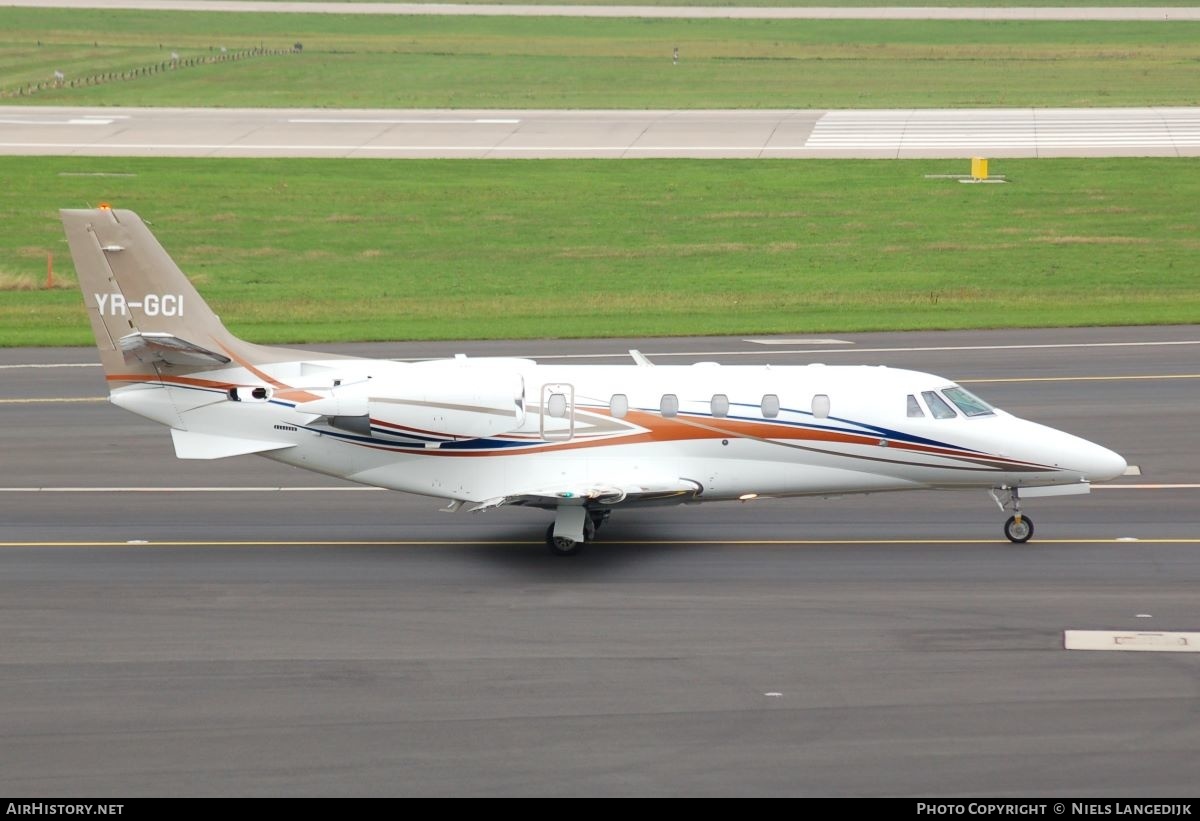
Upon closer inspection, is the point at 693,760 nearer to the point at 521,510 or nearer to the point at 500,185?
the point at 521,510

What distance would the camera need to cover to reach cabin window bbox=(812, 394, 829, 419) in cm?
2455

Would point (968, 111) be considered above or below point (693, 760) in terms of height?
above

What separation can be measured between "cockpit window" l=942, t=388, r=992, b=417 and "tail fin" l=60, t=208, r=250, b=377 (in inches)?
437

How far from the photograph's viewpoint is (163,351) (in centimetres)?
2483

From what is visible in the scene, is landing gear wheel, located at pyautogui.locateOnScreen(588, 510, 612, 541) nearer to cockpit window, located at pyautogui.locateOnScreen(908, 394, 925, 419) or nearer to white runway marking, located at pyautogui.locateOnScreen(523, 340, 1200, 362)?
cockpit window, located at pyautogui.locateOnScreen(908, 394, 925, 419)

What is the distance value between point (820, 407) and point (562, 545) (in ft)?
14.6

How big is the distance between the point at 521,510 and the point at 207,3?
107 metres

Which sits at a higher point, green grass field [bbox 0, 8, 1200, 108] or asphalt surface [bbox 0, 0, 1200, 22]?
asphalt surface [bbox 0, 0, 1200, 22]

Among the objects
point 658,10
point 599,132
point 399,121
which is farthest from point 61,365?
point 658,10

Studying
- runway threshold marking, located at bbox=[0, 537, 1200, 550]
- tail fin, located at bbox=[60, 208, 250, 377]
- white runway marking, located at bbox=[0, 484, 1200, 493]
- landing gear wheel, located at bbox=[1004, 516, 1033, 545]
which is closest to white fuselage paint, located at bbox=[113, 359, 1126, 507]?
landing gear wheel, located at bbox=[1004, 516, 1033, 545]

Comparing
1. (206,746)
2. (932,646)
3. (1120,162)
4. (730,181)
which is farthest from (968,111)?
(206,746)

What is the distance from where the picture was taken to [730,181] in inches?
2440

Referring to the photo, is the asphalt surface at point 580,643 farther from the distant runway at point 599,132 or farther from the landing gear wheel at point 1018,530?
the distant runway at point 599,132

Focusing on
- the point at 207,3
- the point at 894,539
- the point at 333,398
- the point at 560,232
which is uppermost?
the point at 207,3
